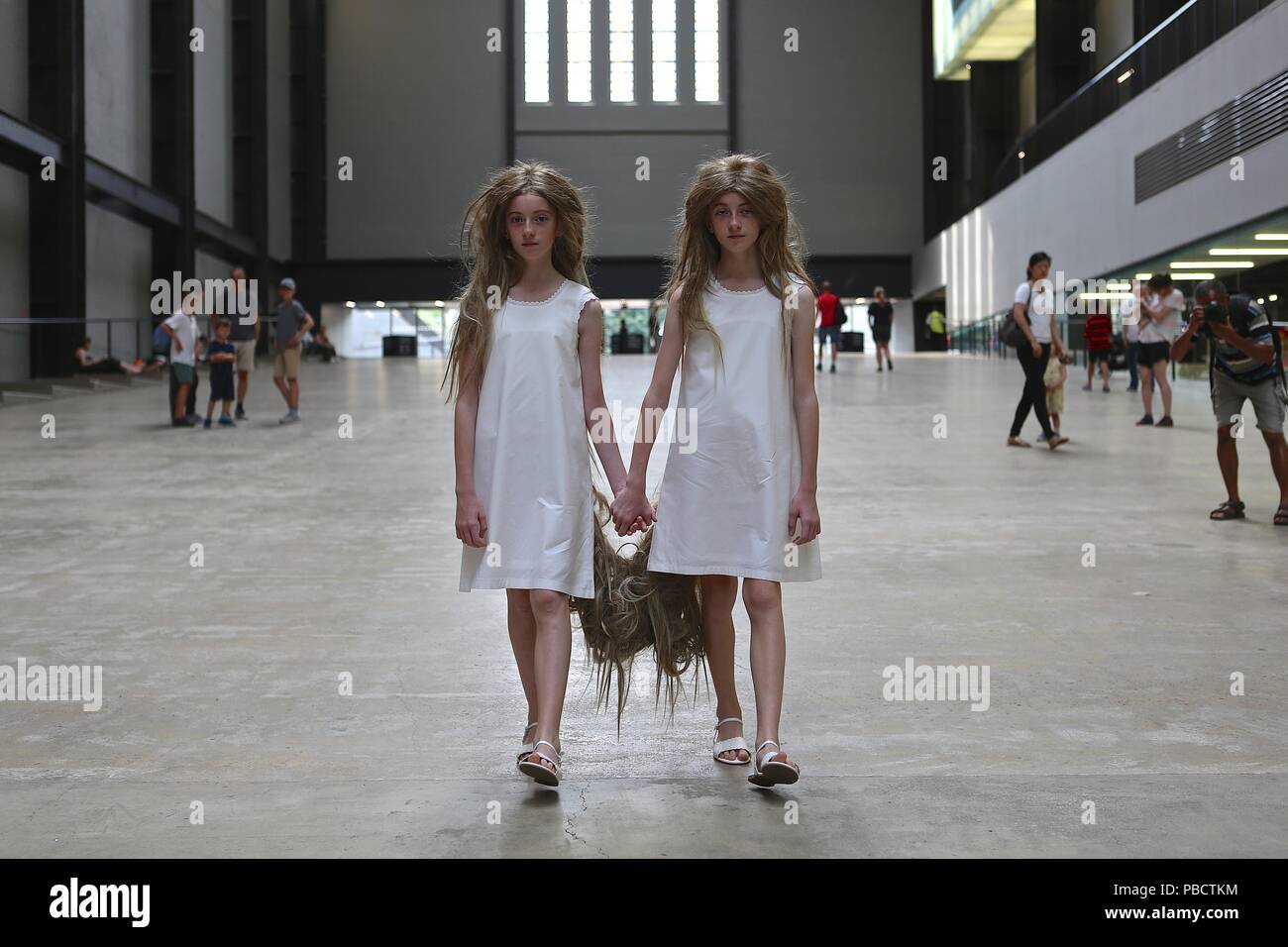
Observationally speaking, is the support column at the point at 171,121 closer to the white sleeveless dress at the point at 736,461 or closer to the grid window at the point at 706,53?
the grid window at the point at 706,53

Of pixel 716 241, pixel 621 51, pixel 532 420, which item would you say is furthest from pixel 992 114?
pixel 532 420

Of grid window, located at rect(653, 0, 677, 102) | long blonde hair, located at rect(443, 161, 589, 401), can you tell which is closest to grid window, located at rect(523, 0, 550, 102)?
grid window, located at rect(653, 0, 677, 102)

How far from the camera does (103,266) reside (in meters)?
28.9

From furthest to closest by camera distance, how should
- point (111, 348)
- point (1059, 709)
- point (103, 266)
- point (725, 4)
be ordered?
point (725, 4), point (103, 266), point (111, 348), point (1059, 709)

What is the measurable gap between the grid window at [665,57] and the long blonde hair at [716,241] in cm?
4285

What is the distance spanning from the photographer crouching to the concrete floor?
0.39 metres

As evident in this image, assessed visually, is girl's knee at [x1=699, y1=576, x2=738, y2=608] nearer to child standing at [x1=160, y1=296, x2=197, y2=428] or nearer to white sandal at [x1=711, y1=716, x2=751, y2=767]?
white sandal at [x1=711, y1=716, x2=751, y2=767]

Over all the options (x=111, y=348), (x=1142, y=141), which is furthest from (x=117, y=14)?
(x=1142, y=141)

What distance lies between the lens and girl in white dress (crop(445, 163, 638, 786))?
3.64m

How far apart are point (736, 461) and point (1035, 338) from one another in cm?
948
